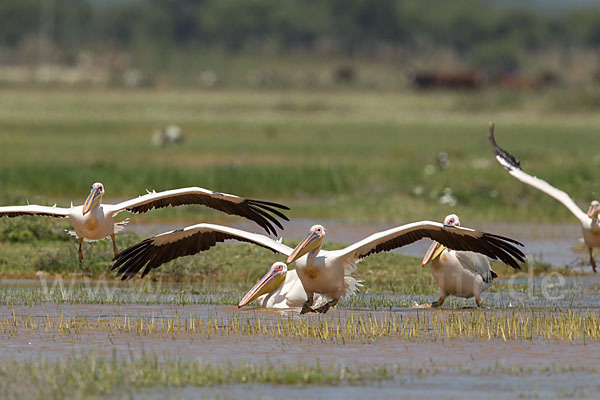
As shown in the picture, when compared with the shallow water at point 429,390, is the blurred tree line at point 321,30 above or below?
above

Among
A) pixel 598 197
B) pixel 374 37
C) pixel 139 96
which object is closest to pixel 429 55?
pixel 374 37

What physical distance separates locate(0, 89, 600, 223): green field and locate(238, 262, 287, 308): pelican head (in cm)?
533

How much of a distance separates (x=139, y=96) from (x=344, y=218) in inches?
1851

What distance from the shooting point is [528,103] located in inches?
2367

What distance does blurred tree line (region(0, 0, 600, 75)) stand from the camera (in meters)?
119

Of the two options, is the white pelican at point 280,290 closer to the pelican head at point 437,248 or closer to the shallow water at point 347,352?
the shallow water at point 347,352

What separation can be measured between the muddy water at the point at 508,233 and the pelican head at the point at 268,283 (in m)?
5.12

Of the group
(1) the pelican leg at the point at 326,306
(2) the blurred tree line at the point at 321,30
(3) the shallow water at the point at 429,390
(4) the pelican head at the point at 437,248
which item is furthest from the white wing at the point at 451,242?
(2) the blurred tree line at the point at 321,30

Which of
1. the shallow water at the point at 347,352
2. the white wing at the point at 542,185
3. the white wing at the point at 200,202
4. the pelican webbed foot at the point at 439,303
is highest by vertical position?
the white wing at the point at 542,185

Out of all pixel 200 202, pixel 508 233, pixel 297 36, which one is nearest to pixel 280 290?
pixel 200 202

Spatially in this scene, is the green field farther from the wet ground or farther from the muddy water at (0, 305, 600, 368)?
the muddy water at (0, 305, 600, 368)

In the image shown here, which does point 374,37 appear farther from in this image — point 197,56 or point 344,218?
point 344,218

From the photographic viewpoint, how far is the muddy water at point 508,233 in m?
17.5

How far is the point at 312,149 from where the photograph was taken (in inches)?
1431
